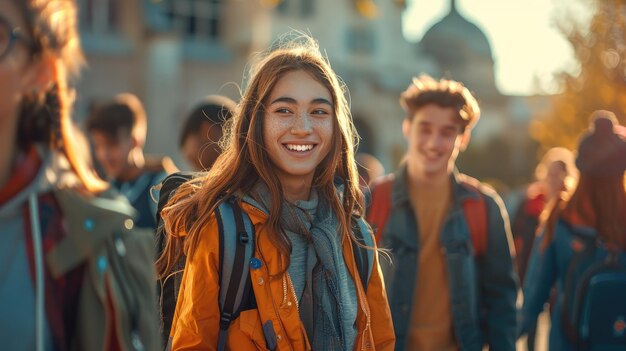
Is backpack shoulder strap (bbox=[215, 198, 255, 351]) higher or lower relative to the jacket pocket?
higher

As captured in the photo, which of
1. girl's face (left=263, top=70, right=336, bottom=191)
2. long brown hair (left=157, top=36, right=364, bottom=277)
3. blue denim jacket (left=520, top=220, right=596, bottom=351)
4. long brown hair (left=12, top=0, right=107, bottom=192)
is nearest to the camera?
long brown hair (left=12, top=0, right=107, bottom=192)

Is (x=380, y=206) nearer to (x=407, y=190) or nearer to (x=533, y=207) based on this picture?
(x=407, y=190)

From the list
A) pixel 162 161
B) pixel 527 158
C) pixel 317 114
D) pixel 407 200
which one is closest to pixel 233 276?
pixel 317 114

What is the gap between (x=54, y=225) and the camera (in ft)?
8.48

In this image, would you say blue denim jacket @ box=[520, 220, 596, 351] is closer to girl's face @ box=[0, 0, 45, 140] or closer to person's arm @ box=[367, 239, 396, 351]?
person's arm @ box=[367, 239, 396, 351]

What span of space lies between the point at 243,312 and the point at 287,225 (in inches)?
14.0

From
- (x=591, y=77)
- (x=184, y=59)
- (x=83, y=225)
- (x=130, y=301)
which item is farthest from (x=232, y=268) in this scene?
(x=184, y=59)

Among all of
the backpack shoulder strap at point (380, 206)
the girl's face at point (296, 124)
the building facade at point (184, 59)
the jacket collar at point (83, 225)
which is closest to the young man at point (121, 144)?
the backpack shoulder strap at point (380, 206)

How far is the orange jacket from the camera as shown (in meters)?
3.25

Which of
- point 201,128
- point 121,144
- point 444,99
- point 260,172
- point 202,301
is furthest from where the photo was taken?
point 121,144

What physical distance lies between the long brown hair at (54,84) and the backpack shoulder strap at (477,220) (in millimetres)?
3123

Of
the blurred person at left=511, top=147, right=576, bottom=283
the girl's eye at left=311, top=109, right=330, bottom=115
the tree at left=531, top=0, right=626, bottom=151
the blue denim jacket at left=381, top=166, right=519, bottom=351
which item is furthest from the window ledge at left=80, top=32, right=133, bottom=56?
the girl's eye at left=311, top=109, right=330, bottom=115

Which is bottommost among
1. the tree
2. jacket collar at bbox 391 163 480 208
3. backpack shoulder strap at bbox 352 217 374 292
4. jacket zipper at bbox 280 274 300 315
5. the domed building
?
jacket zipper at bbox 280 274 300 315

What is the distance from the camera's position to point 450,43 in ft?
210
